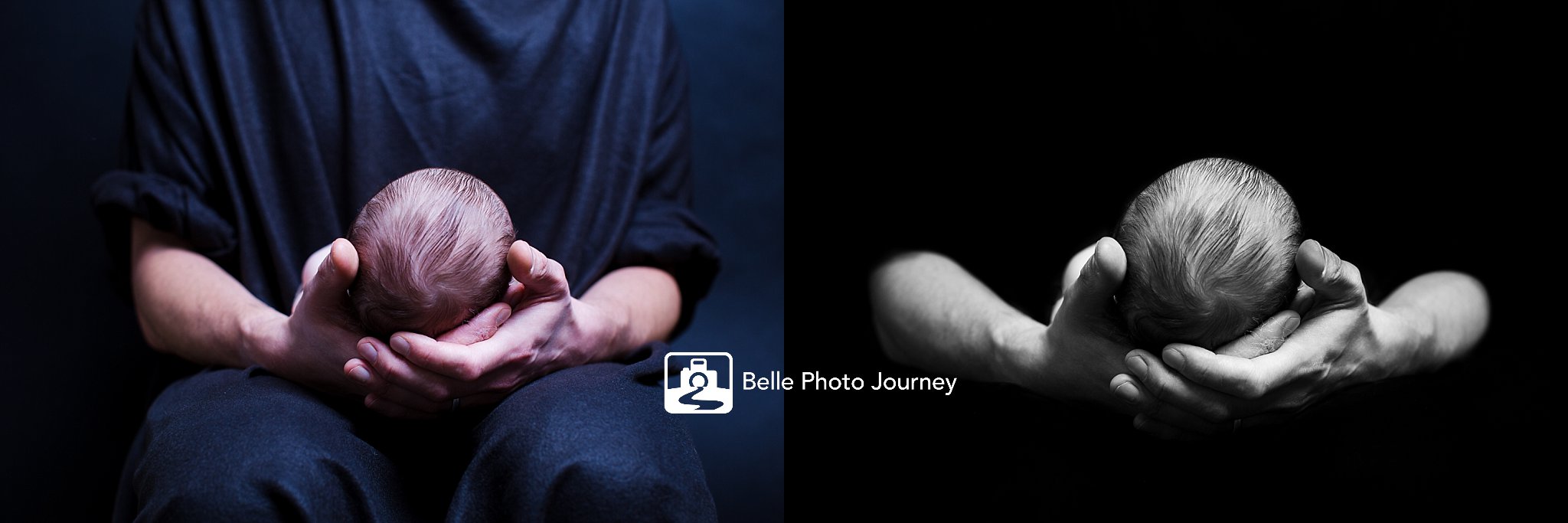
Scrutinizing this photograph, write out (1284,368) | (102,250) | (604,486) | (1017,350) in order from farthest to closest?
(102,250) < (1017,350) < (1284,368) < (604,486)

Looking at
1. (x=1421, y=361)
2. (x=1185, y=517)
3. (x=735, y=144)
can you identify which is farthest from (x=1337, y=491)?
(x=735, y=144)

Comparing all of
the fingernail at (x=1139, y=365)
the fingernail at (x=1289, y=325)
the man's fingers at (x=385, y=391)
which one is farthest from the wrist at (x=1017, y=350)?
→ the man's fingers at (x=385, y=391)

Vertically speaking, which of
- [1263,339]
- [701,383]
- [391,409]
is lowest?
[701,383]

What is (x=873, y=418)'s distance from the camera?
3.85 ft

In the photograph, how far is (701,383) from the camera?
1271 mm

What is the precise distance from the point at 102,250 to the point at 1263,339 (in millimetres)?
1535

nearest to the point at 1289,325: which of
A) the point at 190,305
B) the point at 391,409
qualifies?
the point at 391,409

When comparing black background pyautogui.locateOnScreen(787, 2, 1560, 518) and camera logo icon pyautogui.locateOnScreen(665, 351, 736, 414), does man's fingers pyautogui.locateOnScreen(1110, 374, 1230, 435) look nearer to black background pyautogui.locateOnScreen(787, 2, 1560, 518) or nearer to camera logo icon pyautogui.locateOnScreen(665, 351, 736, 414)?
black background pyautogui.locateOnScreen(787, 2, 1560, 518)

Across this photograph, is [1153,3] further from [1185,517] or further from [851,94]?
[1185,517]

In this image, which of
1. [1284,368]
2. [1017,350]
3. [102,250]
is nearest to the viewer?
[1284,368]

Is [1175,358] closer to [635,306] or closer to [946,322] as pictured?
[946,322]

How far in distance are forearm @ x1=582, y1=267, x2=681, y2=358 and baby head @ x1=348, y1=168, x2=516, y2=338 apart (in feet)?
0.69

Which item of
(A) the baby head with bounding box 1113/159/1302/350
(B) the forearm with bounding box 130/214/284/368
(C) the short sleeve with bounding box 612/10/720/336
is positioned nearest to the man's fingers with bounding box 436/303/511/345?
(B) the forearm with bounding box 130/214/284/368

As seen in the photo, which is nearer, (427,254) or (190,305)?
(427,254)
